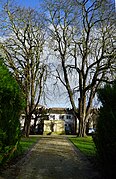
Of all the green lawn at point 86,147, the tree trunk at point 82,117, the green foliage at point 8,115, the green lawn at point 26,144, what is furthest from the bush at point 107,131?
the tree trunk at point 82,117

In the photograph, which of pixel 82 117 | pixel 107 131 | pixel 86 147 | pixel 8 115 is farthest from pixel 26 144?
pixel 82 117

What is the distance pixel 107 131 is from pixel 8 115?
281cm

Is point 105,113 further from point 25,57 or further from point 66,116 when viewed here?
point 66,116

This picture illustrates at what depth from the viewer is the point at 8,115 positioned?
24.7ft

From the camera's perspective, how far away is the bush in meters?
6.64

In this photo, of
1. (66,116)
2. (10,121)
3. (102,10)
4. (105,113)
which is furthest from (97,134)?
(66,116)

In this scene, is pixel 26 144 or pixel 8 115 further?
pixel 26 144

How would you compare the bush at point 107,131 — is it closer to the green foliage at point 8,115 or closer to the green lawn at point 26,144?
the green foliage at point 8,115

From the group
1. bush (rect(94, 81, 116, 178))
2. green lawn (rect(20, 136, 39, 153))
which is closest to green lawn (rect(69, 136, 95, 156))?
green lawn (rect(20, 136, 39, 153))

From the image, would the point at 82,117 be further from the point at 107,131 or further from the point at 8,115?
the point at 107,131

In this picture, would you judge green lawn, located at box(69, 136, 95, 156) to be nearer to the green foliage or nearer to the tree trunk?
the green foliage

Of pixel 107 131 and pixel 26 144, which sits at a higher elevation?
pixel 107 131

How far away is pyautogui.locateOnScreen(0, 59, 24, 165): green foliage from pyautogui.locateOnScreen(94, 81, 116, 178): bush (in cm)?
254

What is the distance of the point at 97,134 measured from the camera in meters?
8.01
